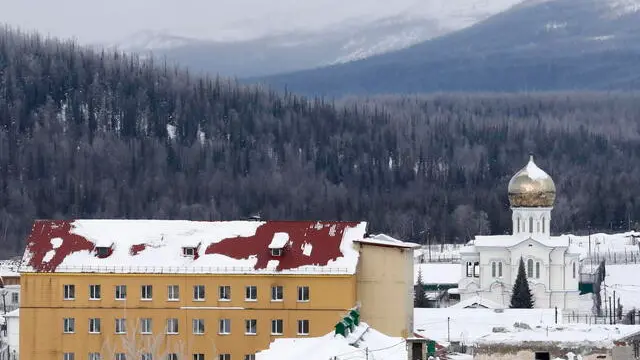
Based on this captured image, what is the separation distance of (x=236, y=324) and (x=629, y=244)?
10587cm

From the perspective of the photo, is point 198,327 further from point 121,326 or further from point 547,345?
point 547,345

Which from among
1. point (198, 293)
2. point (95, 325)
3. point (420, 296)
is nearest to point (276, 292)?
point (198, 293)

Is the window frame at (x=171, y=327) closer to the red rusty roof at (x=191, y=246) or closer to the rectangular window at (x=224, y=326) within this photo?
the rectangular window at (x=224, y=326)

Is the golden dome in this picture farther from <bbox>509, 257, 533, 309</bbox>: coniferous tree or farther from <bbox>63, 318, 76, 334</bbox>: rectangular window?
<bbox>63, 318, 76, 334</bbox>: rectangular window

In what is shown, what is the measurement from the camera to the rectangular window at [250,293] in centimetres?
7988

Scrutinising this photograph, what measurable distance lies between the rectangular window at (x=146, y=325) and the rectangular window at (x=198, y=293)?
202 centimetres

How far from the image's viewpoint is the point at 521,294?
4801 inches

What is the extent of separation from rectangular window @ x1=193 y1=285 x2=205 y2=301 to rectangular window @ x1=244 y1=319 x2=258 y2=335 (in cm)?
219

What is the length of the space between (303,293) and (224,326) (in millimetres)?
3370

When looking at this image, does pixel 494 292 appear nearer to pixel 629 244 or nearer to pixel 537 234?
pixel 537 234

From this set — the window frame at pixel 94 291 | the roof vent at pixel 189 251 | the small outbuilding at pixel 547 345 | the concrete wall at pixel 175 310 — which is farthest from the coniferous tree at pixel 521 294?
the small outbuilding at pixel 547 345

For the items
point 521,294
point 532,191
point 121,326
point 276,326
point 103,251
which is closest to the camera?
point 276,326

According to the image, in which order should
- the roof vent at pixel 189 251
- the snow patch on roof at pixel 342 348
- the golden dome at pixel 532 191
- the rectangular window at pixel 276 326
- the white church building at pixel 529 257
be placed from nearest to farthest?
the snow patch on roof at pixel 342 348, the rectangular window at pixel 276 326, the roof vent at pixel 189 251, the white church building at pixel 529 257, the golden dome at pixel 532 191

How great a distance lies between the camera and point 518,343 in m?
53.6
